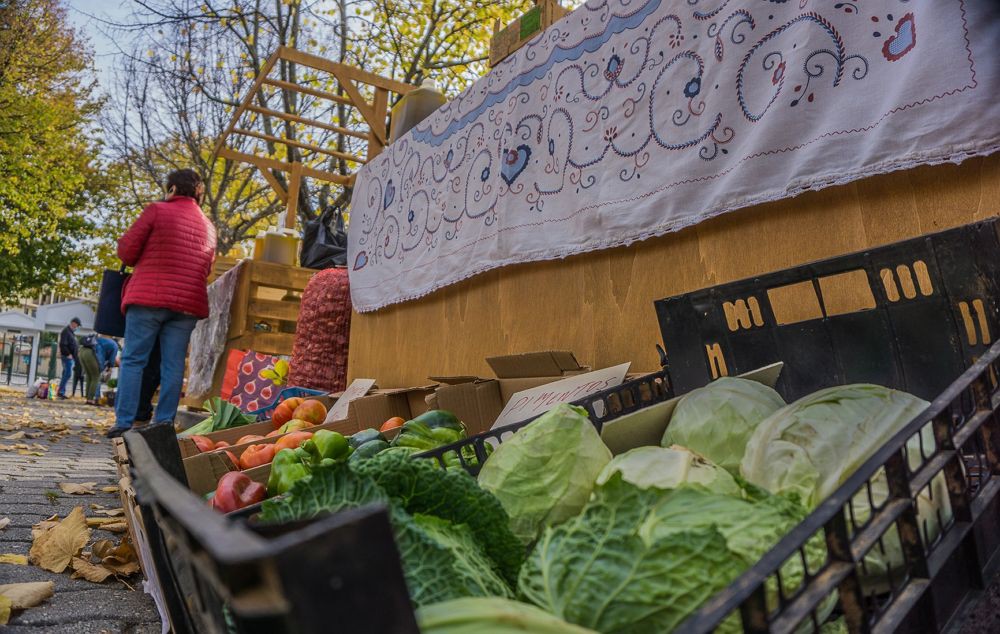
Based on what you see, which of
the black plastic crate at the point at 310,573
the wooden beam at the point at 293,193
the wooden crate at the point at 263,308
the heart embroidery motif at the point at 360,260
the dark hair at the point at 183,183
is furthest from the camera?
the wooden beam at the point at 293,193

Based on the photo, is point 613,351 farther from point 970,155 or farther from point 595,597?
point 595,597

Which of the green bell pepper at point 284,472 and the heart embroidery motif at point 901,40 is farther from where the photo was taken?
the green bell pepper at point 284,472

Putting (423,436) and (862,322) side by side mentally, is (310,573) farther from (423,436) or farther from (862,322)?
(423,436)

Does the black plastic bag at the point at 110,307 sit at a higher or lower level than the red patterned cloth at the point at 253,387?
higher

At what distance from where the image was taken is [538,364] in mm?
2494

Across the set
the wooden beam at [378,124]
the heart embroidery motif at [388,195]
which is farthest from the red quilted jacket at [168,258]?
the heart embroidery motif at [388,195]

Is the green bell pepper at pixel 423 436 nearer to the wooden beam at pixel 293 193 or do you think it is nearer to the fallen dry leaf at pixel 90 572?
the fallen dry leaf at pixel 90 572

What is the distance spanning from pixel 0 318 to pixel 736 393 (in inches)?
1573

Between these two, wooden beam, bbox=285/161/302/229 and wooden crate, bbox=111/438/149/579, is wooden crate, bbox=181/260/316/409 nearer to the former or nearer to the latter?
wooden beam, bbox=285/161/302/229

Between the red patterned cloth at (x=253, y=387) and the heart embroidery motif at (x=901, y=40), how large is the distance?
5.32 meters

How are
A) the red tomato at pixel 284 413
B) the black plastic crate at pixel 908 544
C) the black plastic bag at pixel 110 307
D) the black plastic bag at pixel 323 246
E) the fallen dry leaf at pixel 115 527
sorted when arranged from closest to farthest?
the black plastic crate at pixel 908 544 < the fallen dry leaf at pixel 115 527 < the red tomato at pixel 284 413 < the black plastic bag at pixel 110 307 < the black plastic bag at pixel 323 246

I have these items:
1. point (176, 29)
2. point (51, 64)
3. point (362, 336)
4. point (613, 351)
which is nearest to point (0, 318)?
point (51, 64)

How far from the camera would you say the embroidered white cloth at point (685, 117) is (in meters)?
1.53

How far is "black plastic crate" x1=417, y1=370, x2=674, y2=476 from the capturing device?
1606 mm
